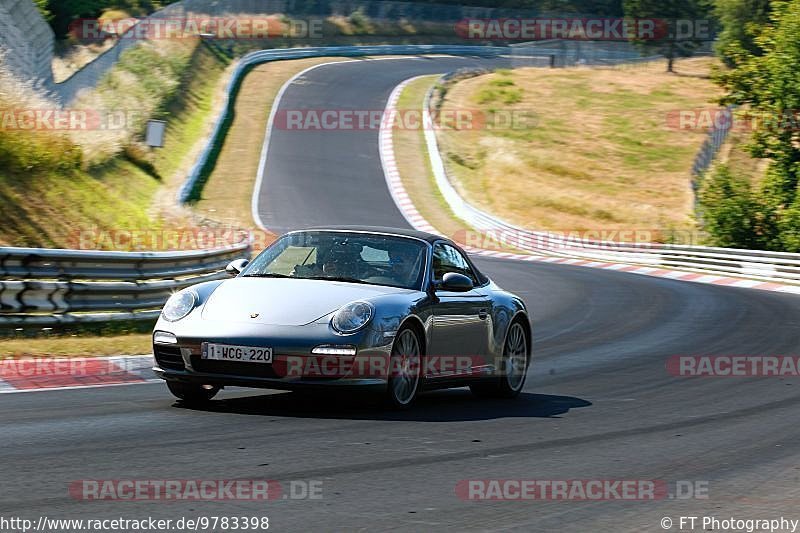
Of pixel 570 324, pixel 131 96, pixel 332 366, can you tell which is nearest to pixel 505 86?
pixel 131 96

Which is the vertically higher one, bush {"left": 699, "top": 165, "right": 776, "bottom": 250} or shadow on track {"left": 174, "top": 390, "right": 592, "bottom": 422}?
shadow on track {"left": 174, "top": 390, "right": 592, "bottom": 422}

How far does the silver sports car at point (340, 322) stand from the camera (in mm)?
A: 8219

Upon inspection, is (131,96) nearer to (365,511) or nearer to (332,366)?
(332,366)

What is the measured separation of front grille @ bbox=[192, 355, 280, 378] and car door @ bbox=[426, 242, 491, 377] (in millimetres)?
1463

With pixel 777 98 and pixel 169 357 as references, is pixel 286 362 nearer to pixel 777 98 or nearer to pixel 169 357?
pixel 169 357

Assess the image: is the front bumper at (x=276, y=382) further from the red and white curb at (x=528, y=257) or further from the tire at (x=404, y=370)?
the red and white curb at (x=528, y=257)

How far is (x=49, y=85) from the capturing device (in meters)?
29.1

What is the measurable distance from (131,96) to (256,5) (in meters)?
28.0

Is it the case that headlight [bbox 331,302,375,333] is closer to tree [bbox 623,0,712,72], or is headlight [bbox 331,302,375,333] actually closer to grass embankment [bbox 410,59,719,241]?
grass embankment [bbox 410,59,719,241]

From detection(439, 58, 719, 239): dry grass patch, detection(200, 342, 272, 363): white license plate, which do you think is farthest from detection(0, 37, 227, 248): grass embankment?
detection(439, 58, 719, 239): dry grass patch

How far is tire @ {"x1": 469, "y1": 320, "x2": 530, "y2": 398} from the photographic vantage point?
10445mm

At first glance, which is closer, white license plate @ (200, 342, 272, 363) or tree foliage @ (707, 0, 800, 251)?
white license plate @ (200, 342, 272, 363)

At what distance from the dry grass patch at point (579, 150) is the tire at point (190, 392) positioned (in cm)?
3368

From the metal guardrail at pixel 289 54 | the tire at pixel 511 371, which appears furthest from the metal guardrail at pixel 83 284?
the metal guardrail at pixel 289 54
